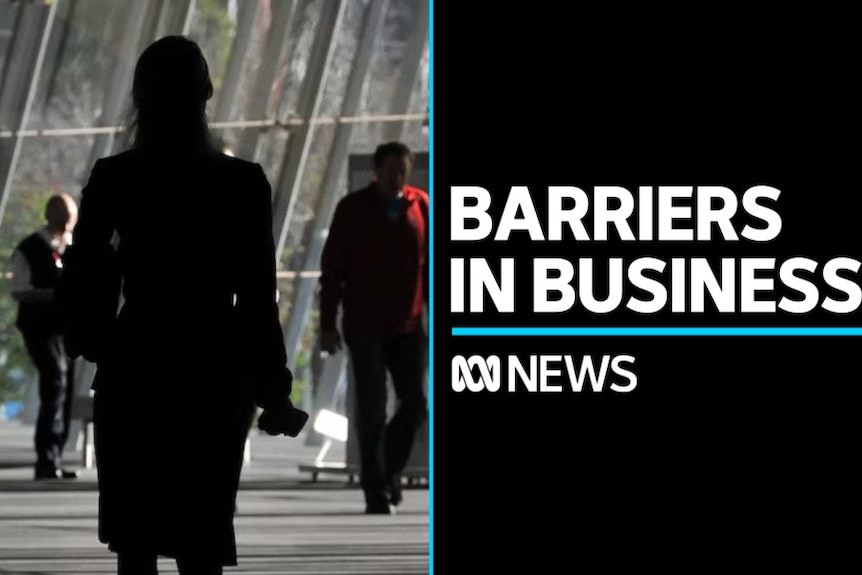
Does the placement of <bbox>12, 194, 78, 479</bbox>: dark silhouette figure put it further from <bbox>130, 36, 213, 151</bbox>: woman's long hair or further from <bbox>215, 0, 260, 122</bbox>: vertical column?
<bbox>130, 36, 213, 151</bbox>: woman's long hair

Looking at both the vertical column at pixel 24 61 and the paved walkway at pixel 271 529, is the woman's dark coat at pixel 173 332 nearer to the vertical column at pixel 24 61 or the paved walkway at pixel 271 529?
the paved walkway at pixel 271 529

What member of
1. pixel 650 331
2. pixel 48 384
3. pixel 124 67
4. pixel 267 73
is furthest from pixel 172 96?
pixel 267 73

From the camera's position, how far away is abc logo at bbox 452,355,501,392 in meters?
3.80

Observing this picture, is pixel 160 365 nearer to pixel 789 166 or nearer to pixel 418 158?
pixel 789 166

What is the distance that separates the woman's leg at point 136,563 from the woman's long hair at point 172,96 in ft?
2.39

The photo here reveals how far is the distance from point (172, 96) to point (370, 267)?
5.16 meters

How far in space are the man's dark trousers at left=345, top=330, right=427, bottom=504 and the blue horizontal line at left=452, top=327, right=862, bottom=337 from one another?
542 centimetres

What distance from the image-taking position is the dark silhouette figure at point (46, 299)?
11.7 m

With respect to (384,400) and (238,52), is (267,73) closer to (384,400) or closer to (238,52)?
(238,52)

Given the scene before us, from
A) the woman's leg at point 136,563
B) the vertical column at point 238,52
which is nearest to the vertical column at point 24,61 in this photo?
the vertical column at point 238,52

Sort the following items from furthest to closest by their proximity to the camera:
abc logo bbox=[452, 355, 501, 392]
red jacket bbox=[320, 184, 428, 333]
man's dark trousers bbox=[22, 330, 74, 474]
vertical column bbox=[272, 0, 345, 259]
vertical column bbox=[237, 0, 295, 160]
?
vertical column bbox=[237, 0, 295, 160], vertical column bbox=[272, 0, 345, 259], man's dark trousers bbox=[22, 330, 74, 474], red jacket bbox=[320, 184, 428, 333], abc logo bbox=[452, 355, 501, 392]

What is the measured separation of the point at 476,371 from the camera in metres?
3.80

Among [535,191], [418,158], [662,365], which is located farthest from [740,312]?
[418,158]

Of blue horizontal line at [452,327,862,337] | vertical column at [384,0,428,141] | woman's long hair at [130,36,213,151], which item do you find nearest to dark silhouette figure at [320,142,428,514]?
woman's long hair at [130,36,213,151]
